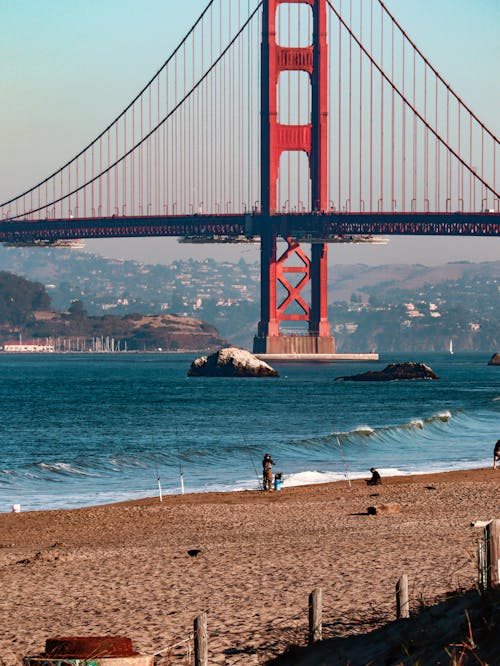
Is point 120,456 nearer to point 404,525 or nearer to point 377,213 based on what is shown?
point 404,525

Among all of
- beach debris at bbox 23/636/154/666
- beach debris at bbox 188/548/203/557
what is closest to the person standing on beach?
beach debris at bbox 188/548/203/557

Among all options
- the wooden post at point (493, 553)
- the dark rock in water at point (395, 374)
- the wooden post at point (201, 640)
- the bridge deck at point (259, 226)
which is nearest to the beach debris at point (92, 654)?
the wooden post at point (201, 640)

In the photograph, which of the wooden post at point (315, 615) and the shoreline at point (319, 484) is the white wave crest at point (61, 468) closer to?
the shoreline at point (319, 484)

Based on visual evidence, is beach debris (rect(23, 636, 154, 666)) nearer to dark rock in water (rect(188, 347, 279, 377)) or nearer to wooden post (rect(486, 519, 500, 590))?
wooden post (rect(486, 519, 500, 590))

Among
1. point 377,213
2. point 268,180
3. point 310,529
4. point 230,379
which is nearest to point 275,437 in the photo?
point 310,529

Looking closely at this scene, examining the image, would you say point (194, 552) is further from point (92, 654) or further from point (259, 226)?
point (259, 226)

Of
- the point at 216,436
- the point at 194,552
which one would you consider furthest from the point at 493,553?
the point at 216,436
